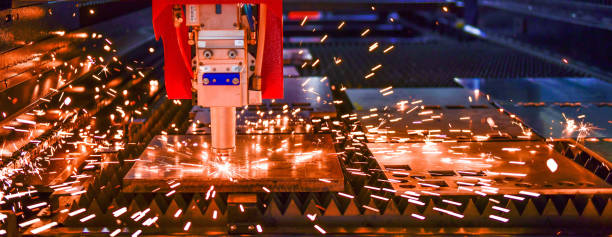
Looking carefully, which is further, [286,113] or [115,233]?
[286,113]

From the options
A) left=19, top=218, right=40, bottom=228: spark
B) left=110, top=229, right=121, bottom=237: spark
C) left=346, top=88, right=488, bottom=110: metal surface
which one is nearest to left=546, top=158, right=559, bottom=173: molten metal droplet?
left=346, top=88, right=488, bottom=110: metal surface

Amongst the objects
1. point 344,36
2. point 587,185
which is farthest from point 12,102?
point 344,36

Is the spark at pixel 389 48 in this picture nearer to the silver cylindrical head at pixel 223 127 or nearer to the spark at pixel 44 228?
the silver cylindrical head at pixel 223 127

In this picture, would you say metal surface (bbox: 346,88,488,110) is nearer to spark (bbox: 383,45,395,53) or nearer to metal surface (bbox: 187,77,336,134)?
metal surface (bbox: 187,77,336,134)

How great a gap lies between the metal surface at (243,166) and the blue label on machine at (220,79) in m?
0.57

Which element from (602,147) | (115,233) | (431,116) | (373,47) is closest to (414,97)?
(431,116)

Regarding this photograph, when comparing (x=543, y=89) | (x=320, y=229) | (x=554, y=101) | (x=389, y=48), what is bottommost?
(x=320, y=229)

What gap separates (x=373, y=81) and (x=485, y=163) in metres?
2.57

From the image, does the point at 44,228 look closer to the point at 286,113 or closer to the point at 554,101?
the point at 286,113

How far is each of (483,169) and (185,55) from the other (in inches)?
71.8

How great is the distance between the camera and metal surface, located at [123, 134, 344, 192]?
10.2 ft

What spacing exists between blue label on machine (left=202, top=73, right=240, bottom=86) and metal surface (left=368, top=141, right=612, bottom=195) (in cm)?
106

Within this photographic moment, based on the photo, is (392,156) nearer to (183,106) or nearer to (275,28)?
(275,28)

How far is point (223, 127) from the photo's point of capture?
3.02 m
